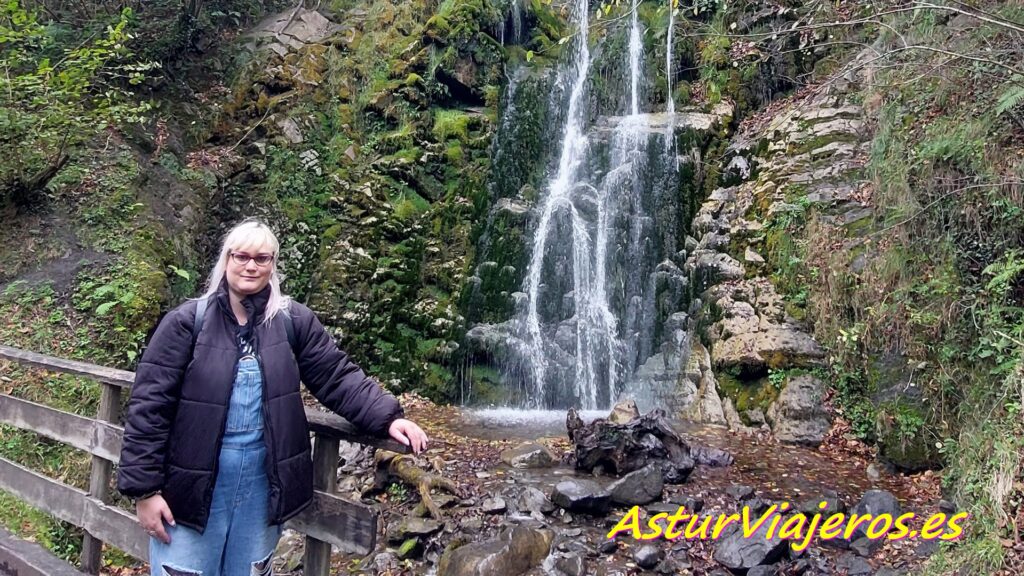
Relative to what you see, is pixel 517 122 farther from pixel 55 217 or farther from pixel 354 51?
pixel 55 217

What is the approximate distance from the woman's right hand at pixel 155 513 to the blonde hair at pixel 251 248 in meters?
0.68

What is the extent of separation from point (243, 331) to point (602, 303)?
8.30 m

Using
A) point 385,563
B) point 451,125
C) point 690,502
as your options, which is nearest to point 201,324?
point 385,563

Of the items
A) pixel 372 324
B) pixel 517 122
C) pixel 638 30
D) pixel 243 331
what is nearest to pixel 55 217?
pixel 372 324

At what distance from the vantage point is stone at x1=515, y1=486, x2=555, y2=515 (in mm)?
5020

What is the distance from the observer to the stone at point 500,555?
154 inches

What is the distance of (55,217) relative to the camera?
6.98 meters

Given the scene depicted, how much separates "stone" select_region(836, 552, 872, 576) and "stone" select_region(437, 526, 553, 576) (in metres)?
2.22

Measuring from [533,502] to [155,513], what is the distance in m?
3.75

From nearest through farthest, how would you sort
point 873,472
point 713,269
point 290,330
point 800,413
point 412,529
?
1. point 290,330
2. point 412,529
3. point 873,472
4. point 800,413
5. point 713,269

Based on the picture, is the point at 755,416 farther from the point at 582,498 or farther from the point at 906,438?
the point at 582,498

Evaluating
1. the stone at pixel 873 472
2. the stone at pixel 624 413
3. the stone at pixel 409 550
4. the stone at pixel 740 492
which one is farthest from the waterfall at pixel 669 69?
the stone at pixel 409 550

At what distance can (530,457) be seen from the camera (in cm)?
621

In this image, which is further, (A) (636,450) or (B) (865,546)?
(A) (636,450)
